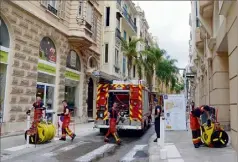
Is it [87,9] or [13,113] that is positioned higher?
[87,9]

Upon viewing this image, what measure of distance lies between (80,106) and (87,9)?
7069 millimetres

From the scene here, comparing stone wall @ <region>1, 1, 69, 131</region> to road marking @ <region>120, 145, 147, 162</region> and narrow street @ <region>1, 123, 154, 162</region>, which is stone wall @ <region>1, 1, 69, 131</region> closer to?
narrow street @ <region>1, 123, 154, 162</region>

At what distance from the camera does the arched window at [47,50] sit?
52.7ft

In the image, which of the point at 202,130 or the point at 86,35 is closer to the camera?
the point at 202,130

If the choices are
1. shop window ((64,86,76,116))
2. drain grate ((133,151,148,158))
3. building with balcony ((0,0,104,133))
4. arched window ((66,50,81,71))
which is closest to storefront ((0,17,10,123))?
building with balcony ((0,0,104,133))

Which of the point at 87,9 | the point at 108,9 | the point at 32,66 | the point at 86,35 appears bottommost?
the point at 32,66

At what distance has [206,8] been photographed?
14.0 m

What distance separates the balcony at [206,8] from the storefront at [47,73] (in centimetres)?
859

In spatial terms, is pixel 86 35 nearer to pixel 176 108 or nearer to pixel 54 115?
pixel 54 115

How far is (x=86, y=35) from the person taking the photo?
1992 cm

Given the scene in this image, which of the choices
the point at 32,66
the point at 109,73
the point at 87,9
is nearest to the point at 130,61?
the point at 109,73

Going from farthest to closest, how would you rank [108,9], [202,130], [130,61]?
[130,61]
[108,9]
[202,130]

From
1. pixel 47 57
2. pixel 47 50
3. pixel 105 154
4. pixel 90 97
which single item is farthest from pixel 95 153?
pixel 90 97

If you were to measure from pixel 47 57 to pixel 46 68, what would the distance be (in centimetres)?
70
